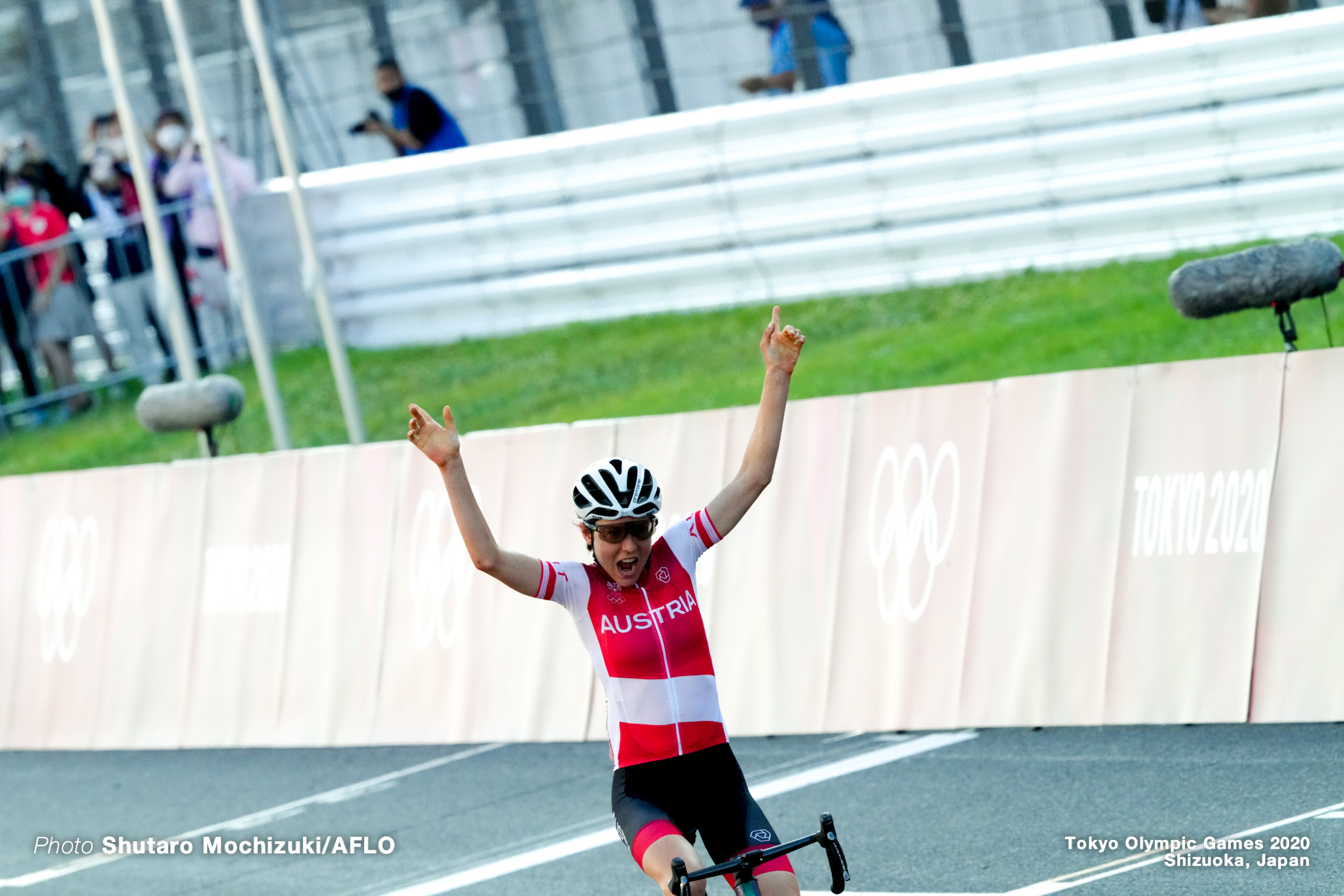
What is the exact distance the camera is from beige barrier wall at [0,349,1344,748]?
9.57 metres

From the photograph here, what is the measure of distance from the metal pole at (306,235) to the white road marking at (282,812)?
489 centimetres

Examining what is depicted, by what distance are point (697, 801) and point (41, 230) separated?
1702cm

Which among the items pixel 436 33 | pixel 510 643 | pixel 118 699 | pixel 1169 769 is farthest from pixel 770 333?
pixel 436 33

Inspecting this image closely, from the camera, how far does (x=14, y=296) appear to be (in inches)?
837

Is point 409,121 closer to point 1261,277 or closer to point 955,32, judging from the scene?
point 955,32

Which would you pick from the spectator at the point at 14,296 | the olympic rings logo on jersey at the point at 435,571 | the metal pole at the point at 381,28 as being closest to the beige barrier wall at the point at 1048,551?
the olympic rings logo on jersey at the point at 435,571

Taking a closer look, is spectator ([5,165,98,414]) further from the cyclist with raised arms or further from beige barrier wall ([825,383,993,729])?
the cyclist with raised arms

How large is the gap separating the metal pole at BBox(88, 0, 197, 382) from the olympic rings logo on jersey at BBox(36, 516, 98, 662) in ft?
8.60

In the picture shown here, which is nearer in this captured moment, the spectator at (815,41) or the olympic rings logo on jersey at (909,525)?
the olympic rings logo on jersey at (909,525)

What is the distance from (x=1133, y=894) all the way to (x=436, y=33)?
13874mm

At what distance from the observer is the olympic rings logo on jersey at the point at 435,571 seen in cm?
1259

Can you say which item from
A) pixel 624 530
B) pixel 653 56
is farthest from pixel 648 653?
pixel 653 56

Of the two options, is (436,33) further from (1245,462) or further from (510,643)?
(1245,462)

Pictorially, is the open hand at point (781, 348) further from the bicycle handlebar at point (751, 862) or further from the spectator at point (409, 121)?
the spectator at point (409, 121)
